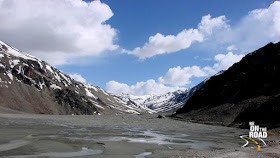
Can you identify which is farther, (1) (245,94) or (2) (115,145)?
(1) (245,94)

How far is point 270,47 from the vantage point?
117m

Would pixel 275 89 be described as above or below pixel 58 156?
above

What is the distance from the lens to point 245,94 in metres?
103

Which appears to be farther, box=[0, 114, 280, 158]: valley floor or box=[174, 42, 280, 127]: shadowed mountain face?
box=[174, 42, 280, 127]: shadowed mountain face

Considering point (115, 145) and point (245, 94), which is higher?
point (245, 94)

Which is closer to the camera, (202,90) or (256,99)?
(256,99)

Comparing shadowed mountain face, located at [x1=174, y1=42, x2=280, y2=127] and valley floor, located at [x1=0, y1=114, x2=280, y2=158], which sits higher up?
shadowed mountain face, located at [x1=174, y1=42, x2=280, y2=127]

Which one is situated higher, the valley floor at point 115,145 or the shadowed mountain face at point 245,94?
the shadowed mountain face at point 245,94

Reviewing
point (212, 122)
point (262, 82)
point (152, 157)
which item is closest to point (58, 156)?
point (152, 157)

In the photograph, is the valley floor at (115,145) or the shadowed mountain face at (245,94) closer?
the valley floor at (115,145)

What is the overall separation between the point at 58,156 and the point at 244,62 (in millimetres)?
124716

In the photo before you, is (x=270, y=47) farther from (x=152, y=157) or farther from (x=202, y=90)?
(x=152, y=157)

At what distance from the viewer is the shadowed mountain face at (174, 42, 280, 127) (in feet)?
254

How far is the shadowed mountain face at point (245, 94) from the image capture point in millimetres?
77544
